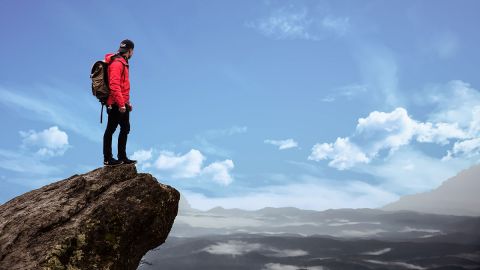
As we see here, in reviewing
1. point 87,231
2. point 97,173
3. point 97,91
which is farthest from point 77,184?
point 97,91

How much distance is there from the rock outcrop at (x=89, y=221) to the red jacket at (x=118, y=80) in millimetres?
1993

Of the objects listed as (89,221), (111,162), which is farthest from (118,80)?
(89,221)

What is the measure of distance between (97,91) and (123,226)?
11.9 ft

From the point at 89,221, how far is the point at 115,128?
2887mm

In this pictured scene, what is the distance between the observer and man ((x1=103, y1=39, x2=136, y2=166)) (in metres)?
11.4

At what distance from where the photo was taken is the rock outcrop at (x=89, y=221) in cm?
994

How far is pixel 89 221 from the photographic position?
1048cm

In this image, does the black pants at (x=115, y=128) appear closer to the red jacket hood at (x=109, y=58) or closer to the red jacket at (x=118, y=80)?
the red jacket at (x=118, y=80)

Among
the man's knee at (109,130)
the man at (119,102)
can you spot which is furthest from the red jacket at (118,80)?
the man's knee at (109,130)

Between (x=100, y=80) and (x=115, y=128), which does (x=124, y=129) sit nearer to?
(x=115, y=128)

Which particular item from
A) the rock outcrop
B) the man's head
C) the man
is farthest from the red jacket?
the rock outcrop

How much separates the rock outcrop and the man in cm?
46

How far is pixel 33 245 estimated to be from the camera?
10.0 metres

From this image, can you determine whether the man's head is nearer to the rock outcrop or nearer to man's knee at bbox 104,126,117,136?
man's knee at bbox 104,126,117,136
